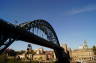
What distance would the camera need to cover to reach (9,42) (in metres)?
36.7

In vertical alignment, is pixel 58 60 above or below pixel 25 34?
below

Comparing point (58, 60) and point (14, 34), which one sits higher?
point (14, 34)

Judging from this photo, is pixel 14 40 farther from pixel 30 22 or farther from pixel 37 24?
pixel 37 24

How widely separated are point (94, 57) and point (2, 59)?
73147mm

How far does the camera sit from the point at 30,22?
5031 cm

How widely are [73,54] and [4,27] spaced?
85.6 metres

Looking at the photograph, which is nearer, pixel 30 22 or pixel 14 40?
pixel 14 40

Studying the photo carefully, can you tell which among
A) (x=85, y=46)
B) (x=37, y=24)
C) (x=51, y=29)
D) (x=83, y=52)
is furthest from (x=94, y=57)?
(x=37, y=24)

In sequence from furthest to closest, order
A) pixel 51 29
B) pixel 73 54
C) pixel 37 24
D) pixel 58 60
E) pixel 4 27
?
1. pixel 73 54
2. pixel 58 60
3. pixel 51 29
4. pixel 37 24
5. pixel 4 27

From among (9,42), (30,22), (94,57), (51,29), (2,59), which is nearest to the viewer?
(9,42)

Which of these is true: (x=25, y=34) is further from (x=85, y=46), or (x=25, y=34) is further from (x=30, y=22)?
(x=85, y=46)

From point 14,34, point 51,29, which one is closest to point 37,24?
point 51,29

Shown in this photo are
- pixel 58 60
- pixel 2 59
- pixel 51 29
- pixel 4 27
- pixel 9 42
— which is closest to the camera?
pixel 4 27

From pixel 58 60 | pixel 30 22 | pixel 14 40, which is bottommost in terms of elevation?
pixel 58 60
